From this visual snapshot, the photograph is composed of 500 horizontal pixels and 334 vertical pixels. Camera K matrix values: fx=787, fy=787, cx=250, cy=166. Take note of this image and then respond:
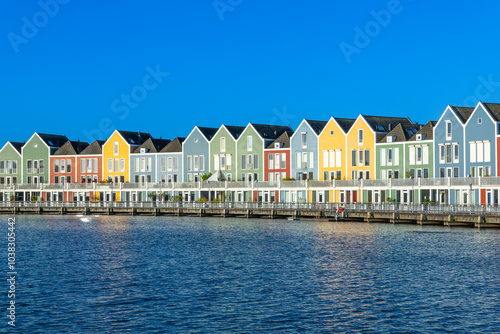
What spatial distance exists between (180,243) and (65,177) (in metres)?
77.7

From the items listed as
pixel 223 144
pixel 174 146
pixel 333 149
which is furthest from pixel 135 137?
pixel 333 149

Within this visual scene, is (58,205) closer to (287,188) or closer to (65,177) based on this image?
(65,177)

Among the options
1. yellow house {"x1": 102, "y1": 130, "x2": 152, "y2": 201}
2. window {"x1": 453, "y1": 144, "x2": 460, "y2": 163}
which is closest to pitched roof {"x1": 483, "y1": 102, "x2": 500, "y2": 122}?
window {"x1": 453, "y1": 144, "x2": 460, "y2": 163}

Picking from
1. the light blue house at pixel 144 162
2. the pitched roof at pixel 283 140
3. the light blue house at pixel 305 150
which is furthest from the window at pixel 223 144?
the light blue house at pixel 144 162

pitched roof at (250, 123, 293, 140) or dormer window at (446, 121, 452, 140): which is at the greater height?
pitched roof at (250, 123, 293, 140)

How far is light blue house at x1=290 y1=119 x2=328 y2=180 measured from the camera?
112125mm

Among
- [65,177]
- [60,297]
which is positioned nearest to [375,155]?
[65,177]

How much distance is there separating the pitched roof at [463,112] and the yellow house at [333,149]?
17051 millimetres

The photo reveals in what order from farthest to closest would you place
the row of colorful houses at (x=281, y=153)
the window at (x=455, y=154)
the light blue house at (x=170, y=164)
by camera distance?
the light blue house at (x=170, y=164)
the window at (x=455, y=154)
the row of colorful houses at (x=281, y=153)

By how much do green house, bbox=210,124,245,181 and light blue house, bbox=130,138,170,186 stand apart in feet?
39.4

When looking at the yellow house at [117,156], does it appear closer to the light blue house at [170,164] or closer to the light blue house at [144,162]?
the light blue house at [144,162]

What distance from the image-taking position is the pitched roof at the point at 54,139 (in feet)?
465

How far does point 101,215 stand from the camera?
114 meters

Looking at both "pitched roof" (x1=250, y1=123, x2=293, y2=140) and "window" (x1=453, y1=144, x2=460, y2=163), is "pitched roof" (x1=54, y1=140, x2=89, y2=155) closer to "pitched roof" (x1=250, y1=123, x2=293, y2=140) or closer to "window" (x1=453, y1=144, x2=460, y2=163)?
"pitched roof" (x1=250, y1=123, x2=293, y2=140)
